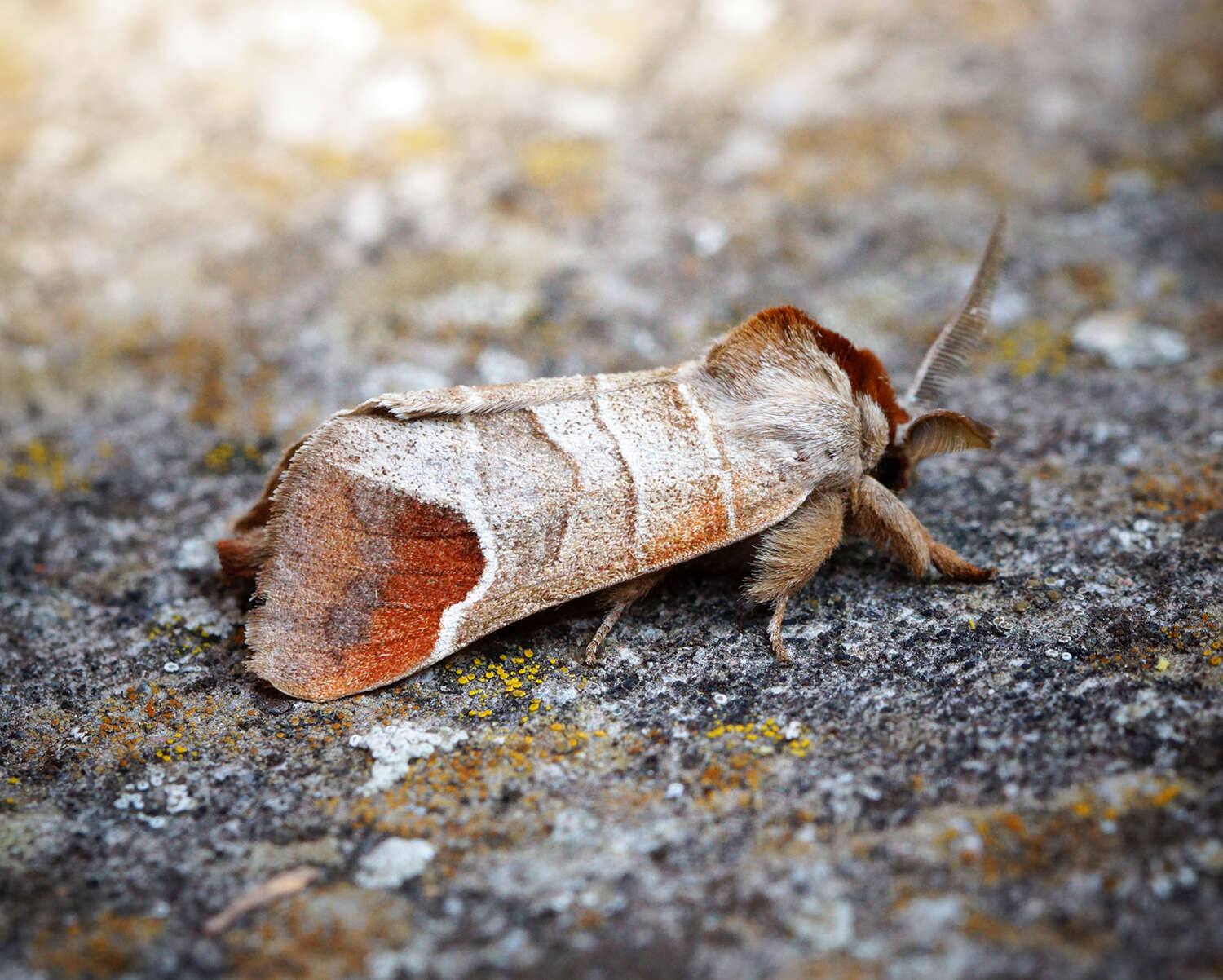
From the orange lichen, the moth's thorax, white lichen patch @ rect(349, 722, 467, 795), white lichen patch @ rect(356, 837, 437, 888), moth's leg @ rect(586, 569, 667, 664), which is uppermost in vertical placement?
the moth's thorax

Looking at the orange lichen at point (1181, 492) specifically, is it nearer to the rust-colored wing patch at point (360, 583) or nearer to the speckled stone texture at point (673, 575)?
the speckled stone texture at point (673, 575)

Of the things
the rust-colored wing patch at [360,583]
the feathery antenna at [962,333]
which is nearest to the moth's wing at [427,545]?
the rust-colored wing patch at [360,583]

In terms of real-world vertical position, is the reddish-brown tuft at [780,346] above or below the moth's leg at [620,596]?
above

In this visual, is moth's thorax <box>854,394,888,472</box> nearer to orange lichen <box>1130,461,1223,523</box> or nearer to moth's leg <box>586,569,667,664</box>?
moth's leg <box>586,569,667,664</box>

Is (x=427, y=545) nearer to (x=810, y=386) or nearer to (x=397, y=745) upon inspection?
(x=397, y=745)

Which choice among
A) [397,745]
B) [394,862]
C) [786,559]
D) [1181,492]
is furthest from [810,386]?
[394,862]

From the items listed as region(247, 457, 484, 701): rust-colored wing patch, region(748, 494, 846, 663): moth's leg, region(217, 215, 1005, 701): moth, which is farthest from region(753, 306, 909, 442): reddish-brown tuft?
region(247, 457, 484, 701): rust-colored wing patch

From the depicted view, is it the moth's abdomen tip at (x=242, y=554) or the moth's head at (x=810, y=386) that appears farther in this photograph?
the moth's abdomen tip at (x=242, y=554)
